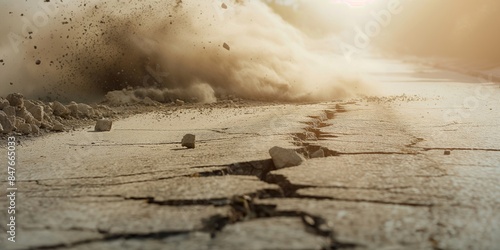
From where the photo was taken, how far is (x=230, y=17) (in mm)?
13078

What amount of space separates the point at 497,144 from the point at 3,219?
394 cm

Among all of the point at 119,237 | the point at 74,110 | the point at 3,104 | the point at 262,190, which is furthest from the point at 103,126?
the point at 119,237

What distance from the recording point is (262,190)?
305 centimetres

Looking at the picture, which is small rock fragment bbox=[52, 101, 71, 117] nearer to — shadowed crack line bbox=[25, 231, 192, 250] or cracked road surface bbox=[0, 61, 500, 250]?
cracked road surface bbox=[0, 61, 500, 250]

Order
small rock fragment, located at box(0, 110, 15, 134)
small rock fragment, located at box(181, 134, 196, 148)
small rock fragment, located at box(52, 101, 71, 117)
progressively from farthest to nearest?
1. small rock fragment, located at box(52, 101, 71, 117)
2. small rock fragment, located at box(0, 110, 15, 134)
3. small rock fragment, located at box(181, 134, 196, 148)

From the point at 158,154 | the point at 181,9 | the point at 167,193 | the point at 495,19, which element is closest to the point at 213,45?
the point at 181,9

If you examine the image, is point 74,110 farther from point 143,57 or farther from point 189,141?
point 143,57

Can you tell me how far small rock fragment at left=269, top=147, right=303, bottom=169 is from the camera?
3760 mm

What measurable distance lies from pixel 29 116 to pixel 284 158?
367 cm

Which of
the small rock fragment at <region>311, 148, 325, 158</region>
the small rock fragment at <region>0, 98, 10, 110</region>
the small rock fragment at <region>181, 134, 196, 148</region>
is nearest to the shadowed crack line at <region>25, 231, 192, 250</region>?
the small rock fragment at <region>311, 148, 325, 158</region>

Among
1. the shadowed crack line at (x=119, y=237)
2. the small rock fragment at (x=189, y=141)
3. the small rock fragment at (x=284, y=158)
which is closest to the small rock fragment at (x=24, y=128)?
the small rock fragment at (x=189, y=141)

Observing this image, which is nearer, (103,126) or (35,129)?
(35,129)

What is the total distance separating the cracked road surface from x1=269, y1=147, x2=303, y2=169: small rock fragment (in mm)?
67

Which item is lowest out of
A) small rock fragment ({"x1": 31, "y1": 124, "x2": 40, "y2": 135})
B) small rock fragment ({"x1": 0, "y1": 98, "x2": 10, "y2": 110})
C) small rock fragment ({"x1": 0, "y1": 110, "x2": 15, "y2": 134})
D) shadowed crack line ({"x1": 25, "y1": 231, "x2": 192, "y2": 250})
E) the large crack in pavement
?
shadowed crack line ({"x1": 25, "y1": 231, "x2": 192, "y2": 250})
